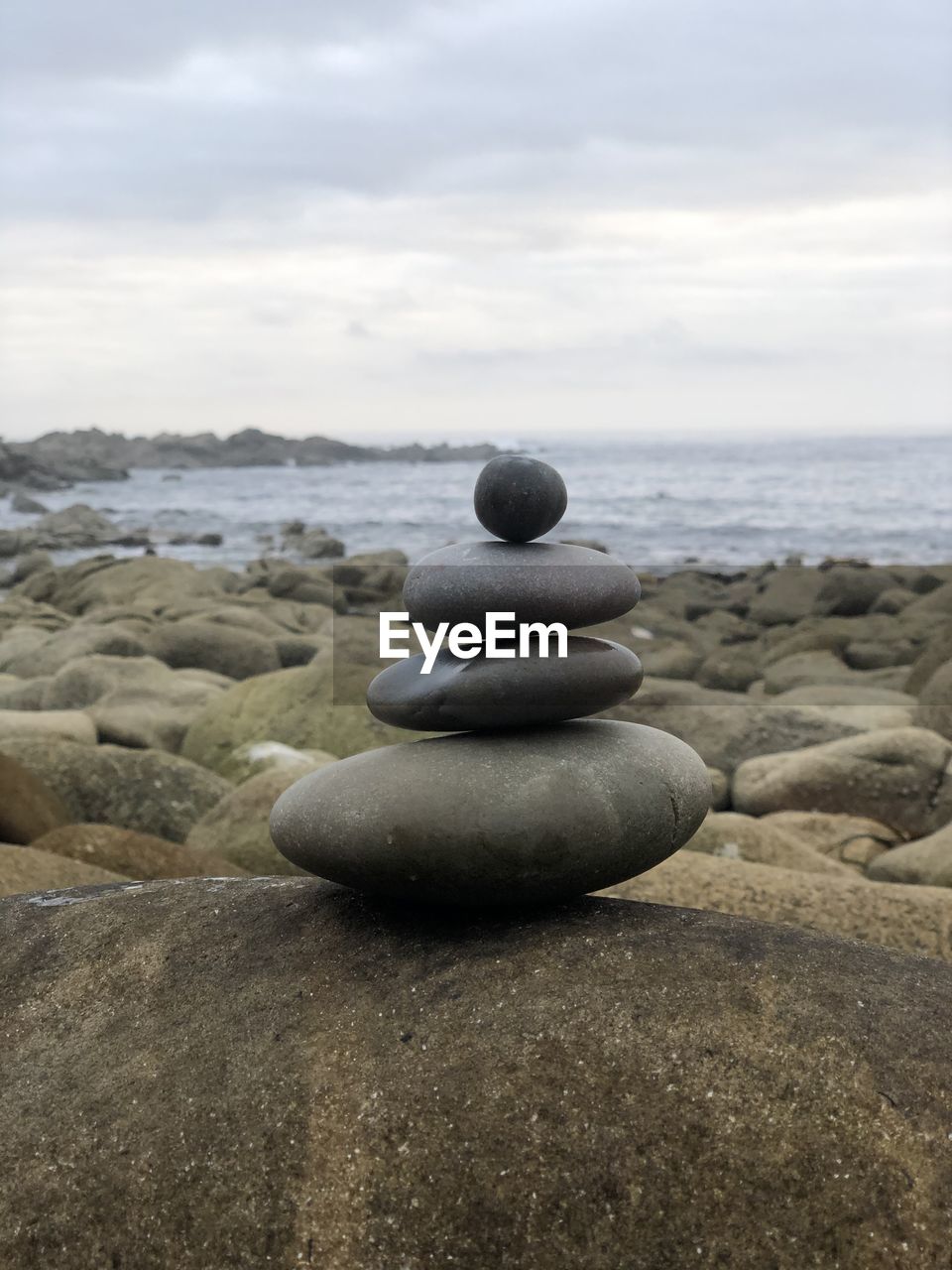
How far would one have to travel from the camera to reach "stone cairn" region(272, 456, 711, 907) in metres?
3.02

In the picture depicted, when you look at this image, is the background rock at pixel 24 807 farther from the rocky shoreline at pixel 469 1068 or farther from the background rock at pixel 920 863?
the background rock at pixel 920 863

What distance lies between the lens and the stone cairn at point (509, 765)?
302cm

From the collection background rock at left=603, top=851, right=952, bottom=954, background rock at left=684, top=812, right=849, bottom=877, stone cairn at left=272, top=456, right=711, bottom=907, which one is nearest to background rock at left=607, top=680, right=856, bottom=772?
background rock at left=684, top=812, right=849, bottom=877

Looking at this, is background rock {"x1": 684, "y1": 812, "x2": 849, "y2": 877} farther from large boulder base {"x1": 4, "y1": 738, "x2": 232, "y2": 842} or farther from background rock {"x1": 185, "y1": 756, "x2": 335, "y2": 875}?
large boulder base {"x1": 4, "y1": 738, "x2": 232, "y2": 842}

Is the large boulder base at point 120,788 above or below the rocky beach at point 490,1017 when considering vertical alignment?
below

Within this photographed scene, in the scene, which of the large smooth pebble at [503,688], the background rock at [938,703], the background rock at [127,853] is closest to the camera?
the large smooth pebble at [503,688]

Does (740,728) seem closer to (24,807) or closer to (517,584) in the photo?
(24,807)

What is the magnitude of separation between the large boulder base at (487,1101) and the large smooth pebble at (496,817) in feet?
0.54

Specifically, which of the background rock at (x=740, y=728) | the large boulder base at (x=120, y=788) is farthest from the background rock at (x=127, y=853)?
the background rock at (x=740, y=728)

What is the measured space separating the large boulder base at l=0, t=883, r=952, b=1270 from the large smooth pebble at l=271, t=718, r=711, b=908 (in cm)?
16

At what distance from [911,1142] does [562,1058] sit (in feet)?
2.25

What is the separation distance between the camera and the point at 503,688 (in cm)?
320

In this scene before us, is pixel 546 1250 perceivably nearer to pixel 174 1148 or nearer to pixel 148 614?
pixel 174 1148

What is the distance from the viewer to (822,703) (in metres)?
9.40
